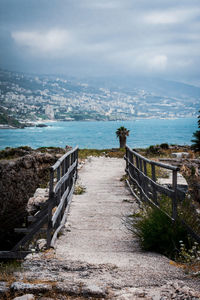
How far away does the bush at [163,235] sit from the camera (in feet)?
17.4

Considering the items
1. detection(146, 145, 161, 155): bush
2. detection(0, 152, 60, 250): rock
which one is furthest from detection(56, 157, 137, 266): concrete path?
detection(146, 145, 161, 155): bush

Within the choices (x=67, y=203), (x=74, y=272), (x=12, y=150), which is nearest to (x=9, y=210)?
(x=12, y=150)

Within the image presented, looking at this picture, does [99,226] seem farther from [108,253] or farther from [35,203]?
[35,203]

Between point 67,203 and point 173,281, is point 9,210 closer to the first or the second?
point 67,203

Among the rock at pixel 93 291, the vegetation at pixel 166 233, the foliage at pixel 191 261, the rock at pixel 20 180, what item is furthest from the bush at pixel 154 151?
the rock at pixel 93 291

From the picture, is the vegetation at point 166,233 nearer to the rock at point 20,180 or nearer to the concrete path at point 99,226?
the concrete path at point 99,226

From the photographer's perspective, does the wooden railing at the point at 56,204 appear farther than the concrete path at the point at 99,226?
Yes

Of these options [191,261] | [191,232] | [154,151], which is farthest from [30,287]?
[154,151]

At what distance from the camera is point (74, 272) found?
4.38 metres

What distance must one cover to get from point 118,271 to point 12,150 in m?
24.5

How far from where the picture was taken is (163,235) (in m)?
5.32

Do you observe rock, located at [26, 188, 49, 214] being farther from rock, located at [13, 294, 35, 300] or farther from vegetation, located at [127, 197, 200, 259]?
rock, located at [13, 294, 35, 300]

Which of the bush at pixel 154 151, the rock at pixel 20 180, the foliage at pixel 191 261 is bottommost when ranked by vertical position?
the rock at pixel 20 180

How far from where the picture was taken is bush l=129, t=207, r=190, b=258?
17.4 feet
